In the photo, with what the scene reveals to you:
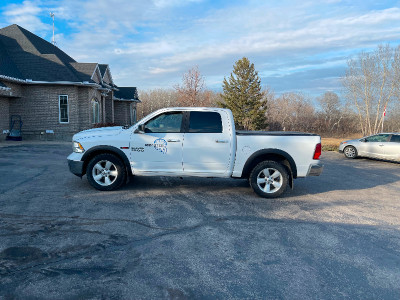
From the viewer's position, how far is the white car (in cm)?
1383

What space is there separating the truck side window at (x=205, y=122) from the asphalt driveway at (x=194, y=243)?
1.44m

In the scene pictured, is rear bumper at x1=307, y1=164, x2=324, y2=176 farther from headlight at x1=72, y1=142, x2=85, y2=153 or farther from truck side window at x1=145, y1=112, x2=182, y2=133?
headlight at x1=72, y1=142, x2=85, y2=153

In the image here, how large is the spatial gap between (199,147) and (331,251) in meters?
3.48

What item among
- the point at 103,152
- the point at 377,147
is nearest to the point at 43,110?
the point at 103,152

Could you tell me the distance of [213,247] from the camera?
427cm

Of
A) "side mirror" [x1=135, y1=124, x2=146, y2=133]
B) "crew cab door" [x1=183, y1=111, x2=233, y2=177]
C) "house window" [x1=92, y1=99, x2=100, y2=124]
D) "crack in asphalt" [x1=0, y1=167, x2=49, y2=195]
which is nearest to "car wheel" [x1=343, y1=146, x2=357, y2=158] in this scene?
"crew cab door" [x1=183, y1=111, x2=233, y2=177]

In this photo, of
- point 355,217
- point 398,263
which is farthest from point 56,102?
point 398,263

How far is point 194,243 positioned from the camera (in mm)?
4387

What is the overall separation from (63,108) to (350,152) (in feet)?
57.1

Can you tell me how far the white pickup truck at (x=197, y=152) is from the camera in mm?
6879

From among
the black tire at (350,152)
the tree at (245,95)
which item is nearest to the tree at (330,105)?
the tree at (245,95)

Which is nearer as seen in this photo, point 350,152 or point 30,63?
point 350,152

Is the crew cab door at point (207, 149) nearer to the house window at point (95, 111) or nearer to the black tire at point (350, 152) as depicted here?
the black tire at point (350, 152)

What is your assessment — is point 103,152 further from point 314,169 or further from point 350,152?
point 350,152
